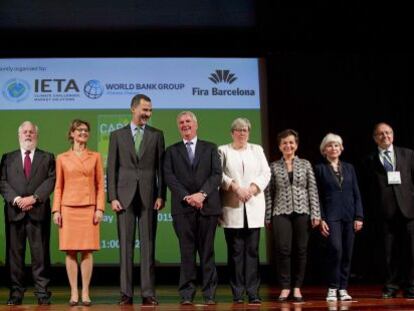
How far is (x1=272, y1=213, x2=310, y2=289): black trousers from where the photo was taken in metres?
4.61

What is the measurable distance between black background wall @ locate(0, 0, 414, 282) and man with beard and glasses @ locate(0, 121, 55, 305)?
2.65 meters

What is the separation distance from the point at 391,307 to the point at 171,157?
174cm

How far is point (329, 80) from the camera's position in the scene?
23.9ft

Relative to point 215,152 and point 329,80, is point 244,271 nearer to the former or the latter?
point 215,152

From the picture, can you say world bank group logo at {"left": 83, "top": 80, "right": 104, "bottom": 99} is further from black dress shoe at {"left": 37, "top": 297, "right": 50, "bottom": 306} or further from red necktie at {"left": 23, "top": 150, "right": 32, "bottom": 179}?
black dress shoe at {"left": 37, "top": 297, "right": 50, "bottom": 306}

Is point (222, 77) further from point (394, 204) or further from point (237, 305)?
point (237, 305)

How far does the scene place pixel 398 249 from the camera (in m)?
4.95

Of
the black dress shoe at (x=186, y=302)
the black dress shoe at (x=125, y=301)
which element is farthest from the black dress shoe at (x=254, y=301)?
the black dress shoe at (x=125, y=301)

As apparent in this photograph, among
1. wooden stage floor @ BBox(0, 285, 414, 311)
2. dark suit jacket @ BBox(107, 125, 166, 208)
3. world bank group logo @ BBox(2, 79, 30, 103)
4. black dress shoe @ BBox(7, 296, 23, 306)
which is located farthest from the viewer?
world bank group logo @ BBox(2, 79, 30, 103)

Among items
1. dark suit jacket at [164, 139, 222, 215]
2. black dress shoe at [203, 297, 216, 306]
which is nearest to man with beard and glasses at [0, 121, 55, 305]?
dark suit jacket at [164, 139, 222, 215]

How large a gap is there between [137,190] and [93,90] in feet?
8.90

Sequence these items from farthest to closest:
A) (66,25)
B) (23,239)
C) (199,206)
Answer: (66,25) < (23,239) < (199,206)

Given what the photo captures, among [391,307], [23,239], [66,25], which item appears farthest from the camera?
[66,25]

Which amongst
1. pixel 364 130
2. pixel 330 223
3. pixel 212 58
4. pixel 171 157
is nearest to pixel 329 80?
pixel 364 130
